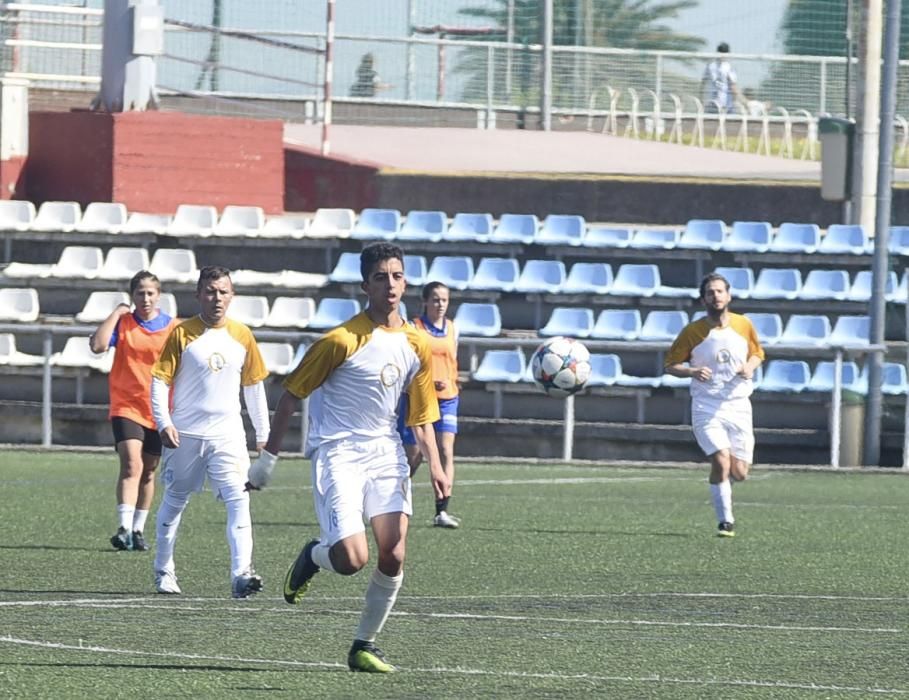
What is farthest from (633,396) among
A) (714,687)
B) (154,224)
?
(714,687)

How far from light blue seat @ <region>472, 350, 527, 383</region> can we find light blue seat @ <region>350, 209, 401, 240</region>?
269 centimetres

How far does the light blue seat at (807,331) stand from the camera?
22.8 meters

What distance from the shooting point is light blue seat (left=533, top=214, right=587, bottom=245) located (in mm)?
24750

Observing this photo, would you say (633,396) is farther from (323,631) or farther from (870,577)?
(323,631)

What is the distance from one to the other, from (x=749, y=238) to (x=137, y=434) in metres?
12.4

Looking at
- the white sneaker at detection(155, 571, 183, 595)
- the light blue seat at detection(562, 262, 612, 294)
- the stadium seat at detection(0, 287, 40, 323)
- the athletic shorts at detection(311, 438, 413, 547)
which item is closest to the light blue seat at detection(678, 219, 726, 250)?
the light blue seat at detection(562, 262, 612, 294)

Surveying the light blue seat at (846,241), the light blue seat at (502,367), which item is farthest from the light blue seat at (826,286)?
the light blue seat at (502,367)

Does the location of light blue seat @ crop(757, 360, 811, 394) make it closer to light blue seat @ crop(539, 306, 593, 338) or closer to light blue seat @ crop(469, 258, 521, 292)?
light blue seat @ crop(539, 306, 593, 338)

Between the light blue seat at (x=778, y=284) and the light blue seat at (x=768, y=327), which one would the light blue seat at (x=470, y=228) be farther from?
the light blue seat at (x=768, y=327)

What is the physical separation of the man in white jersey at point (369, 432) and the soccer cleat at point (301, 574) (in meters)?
0.18

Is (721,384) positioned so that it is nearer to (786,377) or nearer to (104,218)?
(786,377)

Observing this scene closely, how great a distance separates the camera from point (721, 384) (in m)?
15.2

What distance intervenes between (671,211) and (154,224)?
691cm

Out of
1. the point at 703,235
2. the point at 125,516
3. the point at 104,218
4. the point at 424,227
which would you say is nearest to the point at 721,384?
the point at 125,516
